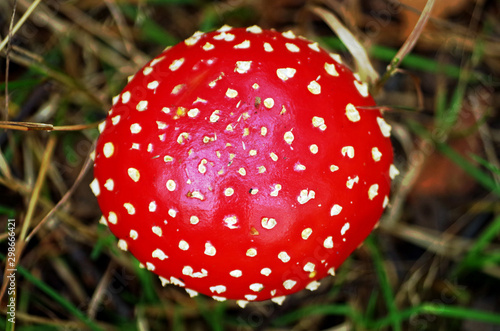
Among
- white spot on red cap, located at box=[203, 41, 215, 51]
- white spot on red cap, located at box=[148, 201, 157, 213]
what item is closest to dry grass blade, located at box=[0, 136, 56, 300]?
white spot on red cap, located at box=[148, 201, 157, 213]

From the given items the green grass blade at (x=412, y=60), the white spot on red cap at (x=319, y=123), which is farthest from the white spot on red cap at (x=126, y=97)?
the green grass blade at (x=412, y=60)

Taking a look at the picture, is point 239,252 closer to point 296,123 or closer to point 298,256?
point 298,256

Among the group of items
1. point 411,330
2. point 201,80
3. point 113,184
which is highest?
point 201,80

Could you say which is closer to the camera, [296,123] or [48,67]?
[296,123]

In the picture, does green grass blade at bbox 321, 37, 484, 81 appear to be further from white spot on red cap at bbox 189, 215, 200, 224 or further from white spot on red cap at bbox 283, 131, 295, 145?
white spot on red cap at bbox 189, 215, 200, 224

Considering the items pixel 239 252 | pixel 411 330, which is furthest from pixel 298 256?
pixel 411 330

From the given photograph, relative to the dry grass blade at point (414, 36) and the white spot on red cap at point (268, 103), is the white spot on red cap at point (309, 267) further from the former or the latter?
the dry grass blade at point (414, 36)

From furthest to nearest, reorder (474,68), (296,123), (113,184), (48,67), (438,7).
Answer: (474,68)
(438,7)
(48,67)
(113,184)
(296,123)
